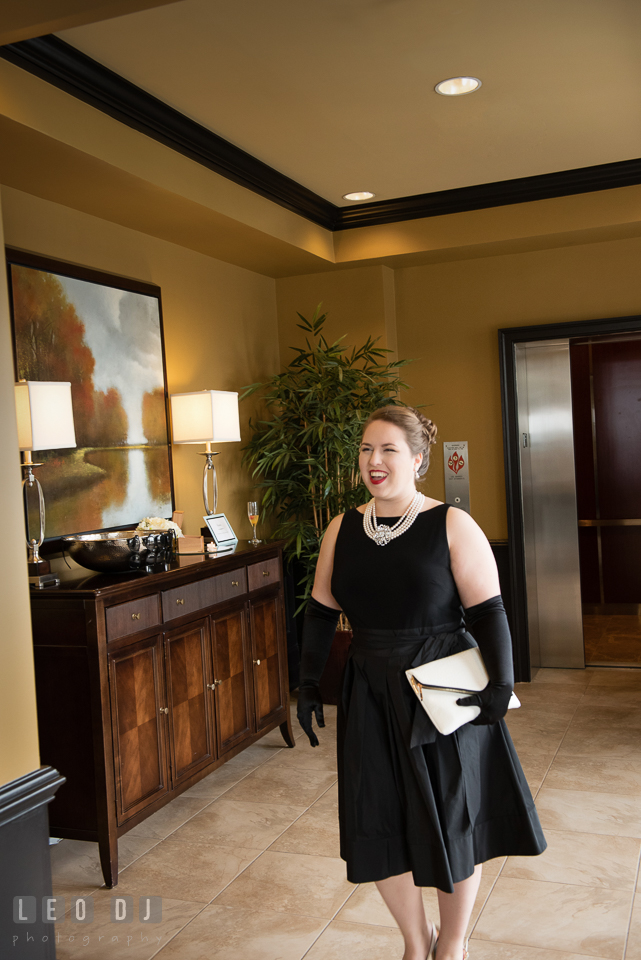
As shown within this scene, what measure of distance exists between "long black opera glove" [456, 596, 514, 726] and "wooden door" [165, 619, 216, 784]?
1.73 meters

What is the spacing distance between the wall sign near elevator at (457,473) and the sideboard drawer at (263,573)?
6.02 ft

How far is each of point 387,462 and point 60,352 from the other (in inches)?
84.2

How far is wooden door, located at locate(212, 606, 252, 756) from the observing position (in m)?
3.92

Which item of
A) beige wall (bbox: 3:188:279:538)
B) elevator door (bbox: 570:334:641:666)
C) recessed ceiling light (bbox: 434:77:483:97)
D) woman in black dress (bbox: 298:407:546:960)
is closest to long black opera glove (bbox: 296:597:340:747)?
woman in black dress (bbox: 298:407:546:960)

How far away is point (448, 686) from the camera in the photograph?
2123 millimetres

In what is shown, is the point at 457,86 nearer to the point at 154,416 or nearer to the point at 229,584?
the point at 154,416

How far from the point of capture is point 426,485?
6.07 m

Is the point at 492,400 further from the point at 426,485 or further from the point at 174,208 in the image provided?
the point at 174,208

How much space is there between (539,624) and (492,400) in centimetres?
165

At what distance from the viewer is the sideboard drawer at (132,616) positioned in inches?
126

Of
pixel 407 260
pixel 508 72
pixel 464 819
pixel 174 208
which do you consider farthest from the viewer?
pixel 407 260

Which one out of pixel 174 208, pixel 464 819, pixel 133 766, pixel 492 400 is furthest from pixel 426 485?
pixel 464 819

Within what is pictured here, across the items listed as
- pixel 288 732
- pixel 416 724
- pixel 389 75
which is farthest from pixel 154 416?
pixel 416 724

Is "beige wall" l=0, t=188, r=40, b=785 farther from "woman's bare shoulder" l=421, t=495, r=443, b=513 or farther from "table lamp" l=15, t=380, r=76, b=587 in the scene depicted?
"woman's bare shoulder" l=421, t=495, r=443, b=513
